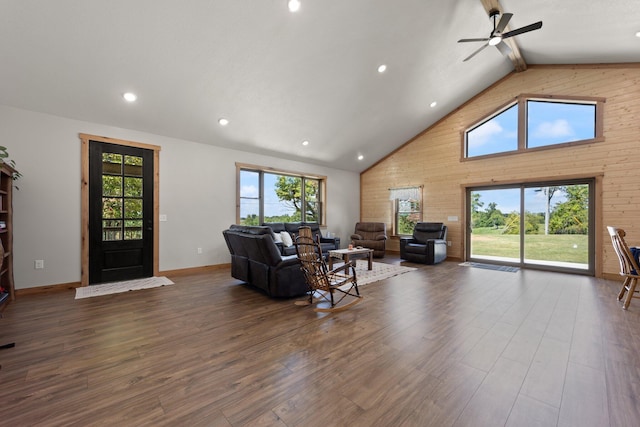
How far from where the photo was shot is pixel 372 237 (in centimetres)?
748

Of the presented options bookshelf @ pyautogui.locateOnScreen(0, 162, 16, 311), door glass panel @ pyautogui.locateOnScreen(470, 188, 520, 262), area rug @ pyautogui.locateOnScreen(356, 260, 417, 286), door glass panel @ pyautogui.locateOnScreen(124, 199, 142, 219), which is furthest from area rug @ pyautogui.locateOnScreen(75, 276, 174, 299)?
door glass panel @ pyautogui.locateOnScreen(470, 188, 520, 262)

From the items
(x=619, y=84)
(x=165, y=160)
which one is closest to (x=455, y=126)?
(x=619, y=84)

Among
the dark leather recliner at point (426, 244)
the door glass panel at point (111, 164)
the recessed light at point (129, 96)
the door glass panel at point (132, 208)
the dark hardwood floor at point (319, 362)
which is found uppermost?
the recessed light at point (129, 96)

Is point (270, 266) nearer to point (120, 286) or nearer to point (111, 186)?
point (120, 286)

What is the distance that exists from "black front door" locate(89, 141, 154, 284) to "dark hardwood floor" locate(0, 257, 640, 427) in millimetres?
935

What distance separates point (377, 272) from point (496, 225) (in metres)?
3.29

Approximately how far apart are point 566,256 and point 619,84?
3271 millimetres

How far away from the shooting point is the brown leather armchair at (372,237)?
7.13 meters

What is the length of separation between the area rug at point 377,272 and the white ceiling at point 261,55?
3.26 metres

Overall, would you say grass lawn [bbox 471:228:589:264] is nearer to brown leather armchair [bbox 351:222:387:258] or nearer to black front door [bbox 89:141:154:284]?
brown leather armchair [bbox 351:222:387:258]

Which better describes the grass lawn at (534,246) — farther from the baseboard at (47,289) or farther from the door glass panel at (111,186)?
the baseboard at (47,289)

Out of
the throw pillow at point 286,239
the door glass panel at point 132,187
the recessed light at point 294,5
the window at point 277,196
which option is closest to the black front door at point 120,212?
the door glass panel at point 132,187

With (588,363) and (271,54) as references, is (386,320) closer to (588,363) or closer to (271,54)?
(588,363)

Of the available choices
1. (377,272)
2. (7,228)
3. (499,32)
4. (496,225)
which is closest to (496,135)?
(496,225)
